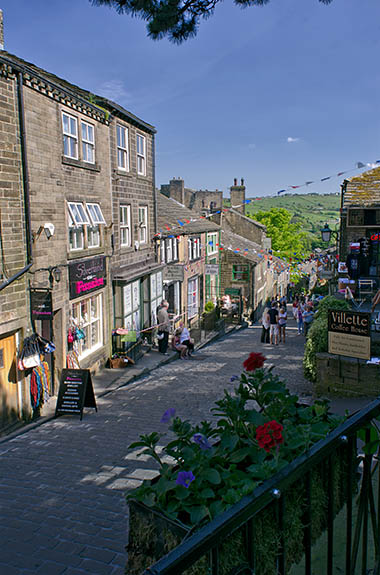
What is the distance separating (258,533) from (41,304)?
8936 millimetres

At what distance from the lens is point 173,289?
24.0 m

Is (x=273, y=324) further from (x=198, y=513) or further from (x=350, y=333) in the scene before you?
(x=198, y=513)

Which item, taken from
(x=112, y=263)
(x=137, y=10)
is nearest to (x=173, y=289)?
(x=112, y=263)

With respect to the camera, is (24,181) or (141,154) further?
(141,154)

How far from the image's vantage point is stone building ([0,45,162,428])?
406 inches

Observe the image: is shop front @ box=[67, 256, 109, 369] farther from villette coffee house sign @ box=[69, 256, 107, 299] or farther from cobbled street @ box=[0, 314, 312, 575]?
cobbled street @ box=[0, 314, 312, 575]

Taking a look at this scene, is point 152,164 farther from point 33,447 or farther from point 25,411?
point 33,447

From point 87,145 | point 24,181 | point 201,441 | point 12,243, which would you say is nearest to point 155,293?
point 87,145

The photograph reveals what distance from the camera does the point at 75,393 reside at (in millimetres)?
10594

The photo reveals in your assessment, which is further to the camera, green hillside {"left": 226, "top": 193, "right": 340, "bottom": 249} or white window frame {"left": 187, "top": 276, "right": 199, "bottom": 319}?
green hillside {"left": 226, "top": 193, "right": 340, "bottom": 249}

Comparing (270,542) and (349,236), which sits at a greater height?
(349,236)

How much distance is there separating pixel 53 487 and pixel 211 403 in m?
5.05

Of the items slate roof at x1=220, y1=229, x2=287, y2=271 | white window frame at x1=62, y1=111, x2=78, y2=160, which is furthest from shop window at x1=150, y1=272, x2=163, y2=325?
slate roof at x1=220, y1=229, x2=287, y2=271

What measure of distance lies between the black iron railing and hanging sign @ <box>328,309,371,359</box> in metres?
6.53
